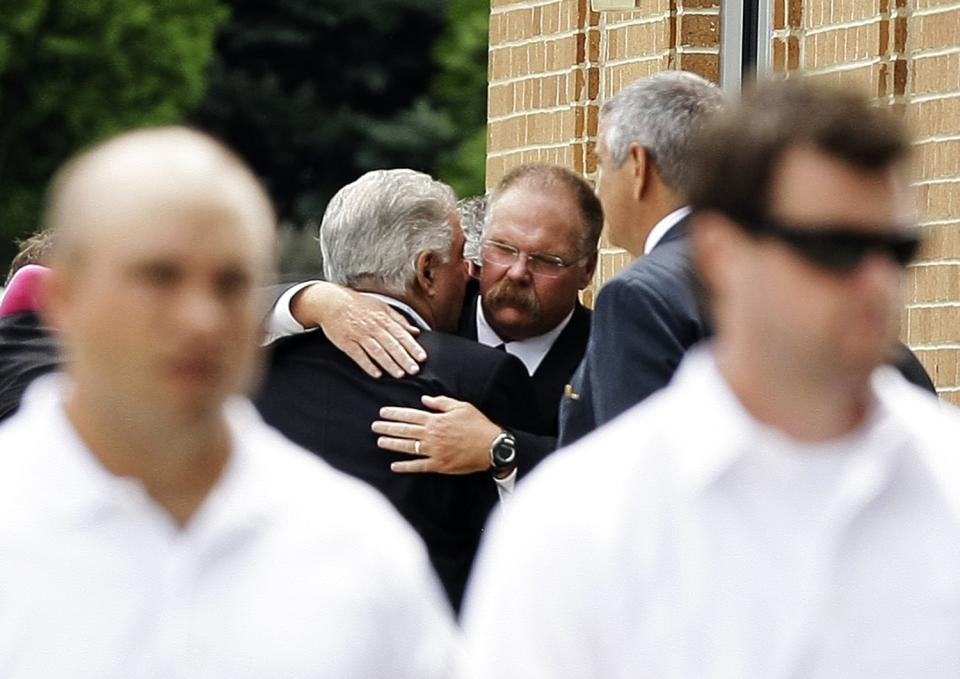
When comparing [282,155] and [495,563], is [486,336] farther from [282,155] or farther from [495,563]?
[282,155]

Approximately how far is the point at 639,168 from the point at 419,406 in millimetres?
694

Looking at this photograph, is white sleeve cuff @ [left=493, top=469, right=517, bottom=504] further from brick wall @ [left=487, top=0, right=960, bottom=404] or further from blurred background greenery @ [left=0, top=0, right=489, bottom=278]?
blurred background greenery @ [left=0, top=0, right=489, bottom=278]

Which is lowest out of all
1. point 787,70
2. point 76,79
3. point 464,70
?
point 787,70

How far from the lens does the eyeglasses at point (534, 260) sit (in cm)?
554

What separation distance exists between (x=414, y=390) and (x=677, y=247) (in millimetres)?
694

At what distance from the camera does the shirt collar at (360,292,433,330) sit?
525 centimetres

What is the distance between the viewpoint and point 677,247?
189 inches

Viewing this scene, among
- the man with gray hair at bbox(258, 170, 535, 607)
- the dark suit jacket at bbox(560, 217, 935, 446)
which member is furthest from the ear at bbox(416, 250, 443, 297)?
the dark suit jacket at bbox(560, 217, 935, 446)

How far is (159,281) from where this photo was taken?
2664mm

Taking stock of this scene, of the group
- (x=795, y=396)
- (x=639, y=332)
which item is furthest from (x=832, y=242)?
(x=639, y=332)

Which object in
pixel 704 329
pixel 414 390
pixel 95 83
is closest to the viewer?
pixel 704 329

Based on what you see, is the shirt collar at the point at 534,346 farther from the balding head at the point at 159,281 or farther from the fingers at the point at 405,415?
the balding head at the point at 159,281

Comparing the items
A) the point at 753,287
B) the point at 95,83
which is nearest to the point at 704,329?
the point at 753,287

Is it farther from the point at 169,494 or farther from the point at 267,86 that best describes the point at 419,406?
the point at 267,86
